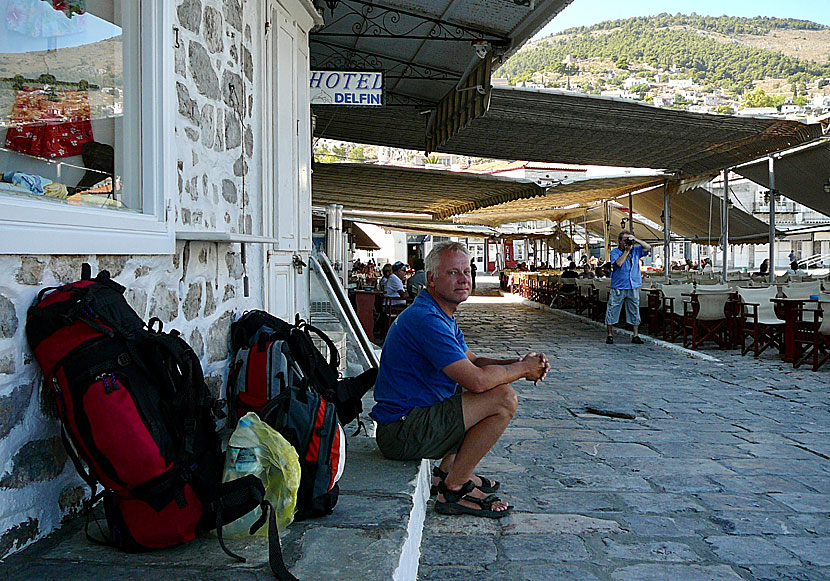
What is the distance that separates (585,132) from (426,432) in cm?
769

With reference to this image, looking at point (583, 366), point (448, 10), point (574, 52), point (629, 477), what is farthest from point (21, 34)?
point (574, 52)

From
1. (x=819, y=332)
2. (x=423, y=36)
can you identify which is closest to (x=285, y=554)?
(x=423, y=36)

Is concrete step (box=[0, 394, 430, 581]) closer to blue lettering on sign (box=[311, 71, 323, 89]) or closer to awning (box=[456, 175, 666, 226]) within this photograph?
blue lettering on sign (box=[311, 71, 323, 89])

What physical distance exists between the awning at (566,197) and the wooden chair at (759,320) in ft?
14.8

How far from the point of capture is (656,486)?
14.3ft

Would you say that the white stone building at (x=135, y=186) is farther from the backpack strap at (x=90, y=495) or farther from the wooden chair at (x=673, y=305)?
the wooden chair at (x=673, y=305)

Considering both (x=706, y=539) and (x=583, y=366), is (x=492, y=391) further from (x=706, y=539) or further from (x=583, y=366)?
(x=583, y=366)

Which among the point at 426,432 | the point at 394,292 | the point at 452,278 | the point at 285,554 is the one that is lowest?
the point at 285,554

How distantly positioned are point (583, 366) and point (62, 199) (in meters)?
7.52

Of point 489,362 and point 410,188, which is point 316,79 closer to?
point 489,362

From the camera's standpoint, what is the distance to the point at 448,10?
7.07 metres

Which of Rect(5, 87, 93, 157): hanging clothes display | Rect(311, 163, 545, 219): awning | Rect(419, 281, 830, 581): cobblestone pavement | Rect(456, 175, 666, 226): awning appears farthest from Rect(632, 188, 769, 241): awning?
Rect(5, 87, 93, 157): hanging clothes display

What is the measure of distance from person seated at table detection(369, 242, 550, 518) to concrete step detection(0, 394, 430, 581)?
0.67 metres

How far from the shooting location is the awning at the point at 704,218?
1708cm
